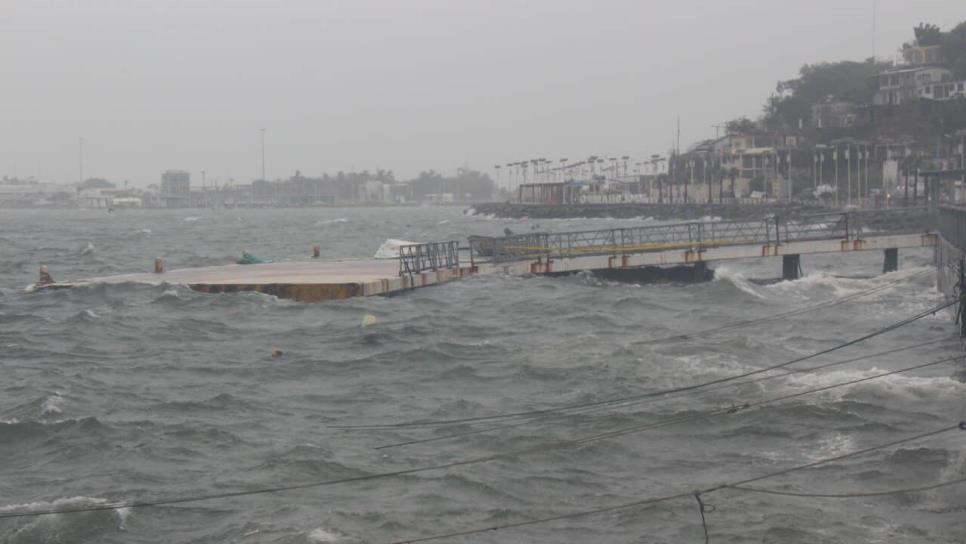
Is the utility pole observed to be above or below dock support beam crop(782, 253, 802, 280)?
above

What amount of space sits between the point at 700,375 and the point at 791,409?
3772 millimetres

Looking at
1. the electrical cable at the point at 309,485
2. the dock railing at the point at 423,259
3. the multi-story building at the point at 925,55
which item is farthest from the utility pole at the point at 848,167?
the electrical cable at the point at 309,485

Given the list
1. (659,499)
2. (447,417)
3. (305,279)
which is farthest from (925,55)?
(659,499)

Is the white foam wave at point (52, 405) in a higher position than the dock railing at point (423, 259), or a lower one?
lower

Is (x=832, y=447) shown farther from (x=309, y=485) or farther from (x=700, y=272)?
(x=700, y=272)

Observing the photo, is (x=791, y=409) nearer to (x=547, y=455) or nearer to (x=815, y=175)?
(x=547, y=455)

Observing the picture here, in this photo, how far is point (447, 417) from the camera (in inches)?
854

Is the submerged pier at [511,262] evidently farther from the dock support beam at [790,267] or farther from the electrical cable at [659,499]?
the electrical cable at [659,499]

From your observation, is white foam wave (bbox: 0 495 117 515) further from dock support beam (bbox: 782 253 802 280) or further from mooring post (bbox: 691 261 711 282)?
dock support beam (bbox: 782 253 802 280)

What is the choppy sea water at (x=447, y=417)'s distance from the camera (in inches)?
618

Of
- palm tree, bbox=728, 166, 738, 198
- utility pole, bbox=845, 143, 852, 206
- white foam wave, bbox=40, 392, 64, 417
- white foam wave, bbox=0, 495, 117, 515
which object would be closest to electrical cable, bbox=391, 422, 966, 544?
white foam wave, bbox=0, 495, 117, 515

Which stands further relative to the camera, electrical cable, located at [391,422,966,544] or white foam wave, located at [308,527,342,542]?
electrical cable, located at [391,422,966,544]

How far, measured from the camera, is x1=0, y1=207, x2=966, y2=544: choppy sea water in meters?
15.7

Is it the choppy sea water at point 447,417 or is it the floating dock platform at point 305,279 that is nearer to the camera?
the choppy sea water at point 447,417
